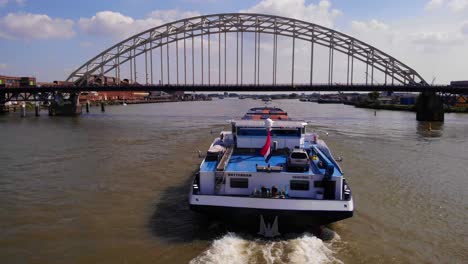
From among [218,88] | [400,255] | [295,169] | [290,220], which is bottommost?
[400,255]

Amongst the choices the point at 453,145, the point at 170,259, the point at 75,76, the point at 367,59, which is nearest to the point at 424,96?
the point at 367,59

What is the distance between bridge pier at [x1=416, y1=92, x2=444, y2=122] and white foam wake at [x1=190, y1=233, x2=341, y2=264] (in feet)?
170

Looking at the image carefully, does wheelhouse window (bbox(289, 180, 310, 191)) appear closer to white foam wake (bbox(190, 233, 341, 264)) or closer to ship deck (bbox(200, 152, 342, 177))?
ship deck (bbox(200, 152, 342, 177))

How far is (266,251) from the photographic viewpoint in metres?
9.35

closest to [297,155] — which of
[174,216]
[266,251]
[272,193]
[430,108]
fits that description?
[272,193]

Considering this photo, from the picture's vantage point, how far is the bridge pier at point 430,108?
5407 centimetres

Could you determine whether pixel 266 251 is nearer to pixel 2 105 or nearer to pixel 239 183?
pixel 239 183

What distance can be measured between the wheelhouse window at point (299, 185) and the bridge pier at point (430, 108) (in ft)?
167

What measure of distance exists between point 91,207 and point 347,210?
28.5ft

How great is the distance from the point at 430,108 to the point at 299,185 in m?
52.0

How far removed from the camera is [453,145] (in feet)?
97.0

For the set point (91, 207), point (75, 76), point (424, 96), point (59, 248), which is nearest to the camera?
point (59, 248)

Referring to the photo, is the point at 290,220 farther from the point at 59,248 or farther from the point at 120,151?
the point at 120,151

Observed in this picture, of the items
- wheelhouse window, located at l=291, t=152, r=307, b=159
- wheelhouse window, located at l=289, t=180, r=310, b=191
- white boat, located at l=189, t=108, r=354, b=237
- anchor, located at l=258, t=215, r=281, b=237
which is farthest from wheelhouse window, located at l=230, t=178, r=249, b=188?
wheelhouse window, located at l=291, t=152, r=307, b=159
